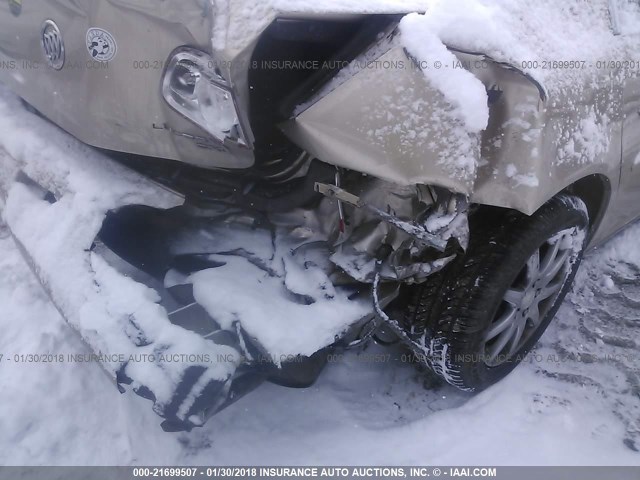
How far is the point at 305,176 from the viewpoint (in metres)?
2.15

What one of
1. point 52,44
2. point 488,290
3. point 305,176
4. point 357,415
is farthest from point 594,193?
point 52,44

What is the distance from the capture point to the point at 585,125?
6.35 feet

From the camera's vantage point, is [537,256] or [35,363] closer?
[537,256]

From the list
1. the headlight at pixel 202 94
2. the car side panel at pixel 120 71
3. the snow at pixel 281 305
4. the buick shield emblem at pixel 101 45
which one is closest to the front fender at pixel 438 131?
the headlight at pixel 202 94

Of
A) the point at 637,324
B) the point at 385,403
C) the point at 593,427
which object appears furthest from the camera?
the point at 637,324

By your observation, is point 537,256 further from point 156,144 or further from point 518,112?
point 156,144

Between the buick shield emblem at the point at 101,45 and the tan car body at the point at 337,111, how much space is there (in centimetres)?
2

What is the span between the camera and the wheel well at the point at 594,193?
88.9 inches

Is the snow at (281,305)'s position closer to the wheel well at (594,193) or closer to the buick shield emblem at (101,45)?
the buick shield emblem at (101,45)

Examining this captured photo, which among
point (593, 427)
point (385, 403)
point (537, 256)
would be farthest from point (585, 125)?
point (385, 403)

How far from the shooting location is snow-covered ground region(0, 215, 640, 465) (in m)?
2.15

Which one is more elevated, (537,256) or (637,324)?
(537,256)

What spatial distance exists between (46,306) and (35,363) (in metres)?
0.36

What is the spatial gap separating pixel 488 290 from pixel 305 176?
2.65 feet
